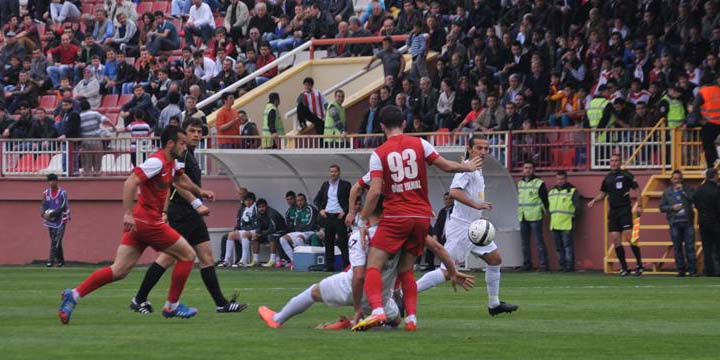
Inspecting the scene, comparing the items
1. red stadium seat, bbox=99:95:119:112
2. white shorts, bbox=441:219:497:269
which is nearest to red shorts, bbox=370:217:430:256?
white shorts, bbox=441:219:497:269

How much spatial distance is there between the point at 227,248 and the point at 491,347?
66.8 feet

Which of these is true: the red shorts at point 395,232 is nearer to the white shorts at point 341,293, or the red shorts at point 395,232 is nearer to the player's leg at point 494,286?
the white shorts at point 341,293

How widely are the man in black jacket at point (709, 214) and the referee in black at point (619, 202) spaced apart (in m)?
1.27

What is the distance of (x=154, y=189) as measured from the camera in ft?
51.5

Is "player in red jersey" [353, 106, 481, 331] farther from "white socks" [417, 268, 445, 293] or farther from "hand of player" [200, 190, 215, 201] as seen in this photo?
"hand of player" [200, 190, 215, 201]

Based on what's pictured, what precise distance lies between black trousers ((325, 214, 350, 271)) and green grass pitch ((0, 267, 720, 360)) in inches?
269

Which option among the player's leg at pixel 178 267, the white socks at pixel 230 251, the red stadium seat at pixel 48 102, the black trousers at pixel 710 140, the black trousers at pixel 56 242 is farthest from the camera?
the red stadium seat at pixel 48 102

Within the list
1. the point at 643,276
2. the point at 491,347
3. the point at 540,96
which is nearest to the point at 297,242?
the point at 540,96

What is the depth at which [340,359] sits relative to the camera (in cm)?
1153

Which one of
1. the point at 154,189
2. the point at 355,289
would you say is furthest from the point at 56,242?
the point at 355,289

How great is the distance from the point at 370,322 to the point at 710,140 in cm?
1554

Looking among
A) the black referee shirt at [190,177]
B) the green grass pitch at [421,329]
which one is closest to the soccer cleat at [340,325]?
the green grass pitch at [421,329]

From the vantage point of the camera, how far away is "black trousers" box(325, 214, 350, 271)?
29719mm

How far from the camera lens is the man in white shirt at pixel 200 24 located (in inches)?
1583
